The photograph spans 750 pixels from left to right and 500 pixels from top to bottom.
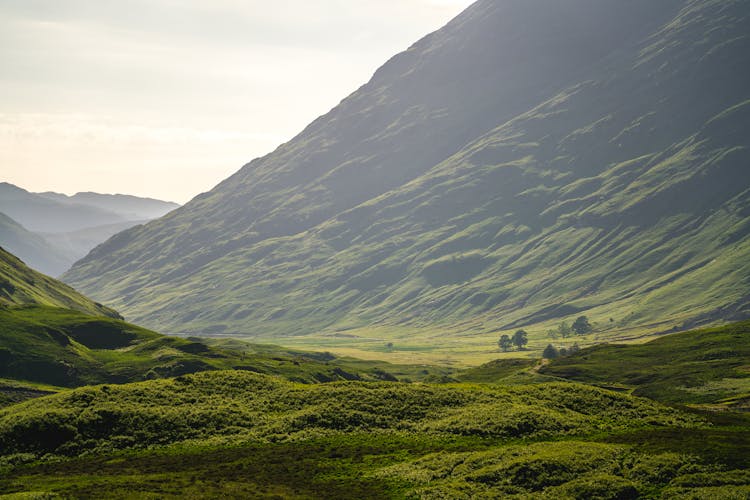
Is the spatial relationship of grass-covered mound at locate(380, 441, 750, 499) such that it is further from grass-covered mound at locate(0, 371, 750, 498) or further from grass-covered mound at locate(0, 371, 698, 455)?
grass-covered mound at locate(0, 371, 698, 455)

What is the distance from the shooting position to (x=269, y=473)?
278ft

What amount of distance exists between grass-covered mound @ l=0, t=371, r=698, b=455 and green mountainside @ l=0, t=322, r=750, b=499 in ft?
0.86

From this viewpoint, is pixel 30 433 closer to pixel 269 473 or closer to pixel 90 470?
pixel 90 470

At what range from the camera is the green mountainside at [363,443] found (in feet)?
252

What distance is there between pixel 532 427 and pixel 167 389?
202 ft

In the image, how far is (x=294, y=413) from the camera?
111m

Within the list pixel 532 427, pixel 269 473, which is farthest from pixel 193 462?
pixel 532 427

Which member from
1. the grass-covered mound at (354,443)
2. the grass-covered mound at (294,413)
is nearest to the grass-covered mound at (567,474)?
the grass-covered mound at (354,443)

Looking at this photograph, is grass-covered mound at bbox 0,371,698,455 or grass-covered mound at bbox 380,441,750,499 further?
grass-covered mound at bbox 0,371,698,455

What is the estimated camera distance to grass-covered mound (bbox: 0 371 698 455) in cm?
9838

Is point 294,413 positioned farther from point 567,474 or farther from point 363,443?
Answer: point 567,474

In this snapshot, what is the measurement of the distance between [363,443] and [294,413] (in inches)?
688

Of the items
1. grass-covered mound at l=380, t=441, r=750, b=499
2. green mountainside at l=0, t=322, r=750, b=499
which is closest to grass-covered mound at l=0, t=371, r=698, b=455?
green mountainside at l=0, t=322, r=750, b=499

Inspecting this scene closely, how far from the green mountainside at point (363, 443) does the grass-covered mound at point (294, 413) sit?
0.86 feet
